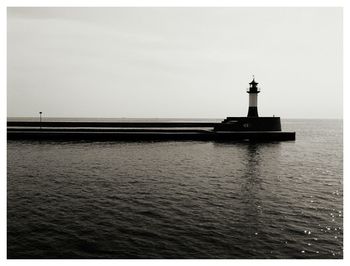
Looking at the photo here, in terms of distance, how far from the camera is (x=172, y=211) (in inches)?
492

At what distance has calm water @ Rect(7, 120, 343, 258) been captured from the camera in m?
9.33

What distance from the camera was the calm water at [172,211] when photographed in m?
9.33

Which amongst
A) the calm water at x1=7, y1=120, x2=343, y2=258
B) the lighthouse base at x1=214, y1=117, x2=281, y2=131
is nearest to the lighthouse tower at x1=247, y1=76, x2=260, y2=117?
the lighthouse base at x1=214, y1=117, x2=281, y2=131

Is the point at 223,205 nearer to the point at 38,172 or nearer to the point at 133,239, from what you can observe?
the point at 133,239

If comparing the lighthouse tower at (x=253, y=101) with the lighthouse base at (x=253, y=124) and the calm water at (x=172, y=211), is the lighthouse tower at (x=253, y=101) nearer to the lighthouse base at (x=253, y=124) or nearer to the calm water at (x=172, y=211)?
the lighthouse base at (x=253, y=124)

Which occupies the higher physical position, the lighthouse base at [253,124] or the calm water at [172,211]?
the lighthouse base at [253,124]

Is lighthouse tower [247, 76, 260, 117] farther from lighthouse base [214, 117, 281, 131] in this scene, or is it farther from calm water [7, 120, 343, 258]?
calm water [7, 120, 343, 258]

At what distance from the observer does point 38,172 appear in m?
20.5

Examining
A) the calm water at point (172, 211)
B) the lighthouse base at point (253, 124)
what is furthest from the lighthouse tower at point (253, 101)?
the calm water at point (172, 211)

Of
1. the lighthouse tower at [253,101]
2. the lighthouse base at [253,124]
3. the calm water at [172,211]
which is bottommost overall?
the calm water at [172,211]

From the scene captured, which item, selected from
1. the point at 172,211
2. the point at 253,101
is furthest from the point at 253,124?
the point at 172,211

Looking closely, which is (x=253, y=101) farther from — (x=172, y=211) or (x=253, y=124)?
(x=172, y=211)

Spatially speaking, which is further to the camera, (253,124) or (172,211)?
(253,124)

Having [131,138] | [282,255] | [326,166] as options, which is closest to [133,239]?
[282,255]
